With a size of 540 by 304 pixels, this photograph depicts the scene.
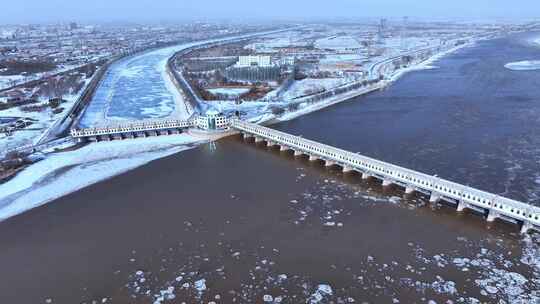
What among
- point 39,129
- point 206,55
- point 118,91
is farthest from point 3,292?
point 206,55

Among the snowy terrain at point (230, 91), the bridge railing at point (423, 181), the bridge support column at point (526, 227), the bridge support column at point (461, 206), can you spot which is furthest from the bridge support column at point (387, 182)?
the snowy terrain at point (230, 91)

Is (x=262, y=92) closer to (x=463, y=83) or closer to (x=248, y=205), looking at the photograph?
(x=463, y=83)

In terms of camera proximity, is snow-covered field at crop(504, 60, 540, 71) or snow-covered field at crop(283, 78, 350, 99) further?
snow-covered field at crop(504, 60, 540, 71)

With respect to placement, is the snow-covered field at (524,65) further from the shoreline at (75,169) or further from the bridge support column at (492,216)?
the bridge support column at (492,216)

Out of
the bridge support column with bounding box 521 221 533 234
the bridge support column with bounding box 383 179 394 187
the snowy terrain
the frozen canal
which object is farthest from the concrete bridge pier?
the snowy terrain

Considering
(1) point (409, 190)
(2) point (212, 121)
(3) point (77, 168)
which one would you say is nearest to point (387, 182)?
(1) point (409, 190)

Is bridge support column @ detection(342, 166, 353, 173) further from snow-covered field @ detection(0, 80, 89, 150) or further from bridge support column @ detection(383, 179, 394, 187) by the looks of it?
snow-covered field @ detection(0, 80, 89, 150)
